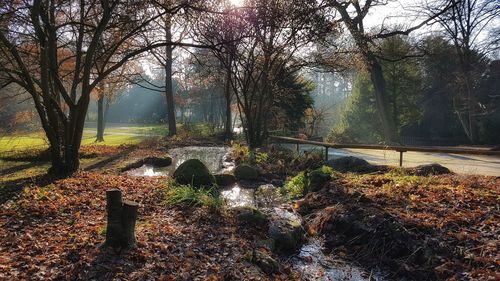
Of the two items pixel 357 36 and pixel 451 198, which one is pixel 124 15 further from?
pixel 357 36

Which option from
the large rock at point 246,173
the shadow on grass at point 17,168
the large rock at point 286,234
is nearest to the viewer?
the large rock at point 286,234

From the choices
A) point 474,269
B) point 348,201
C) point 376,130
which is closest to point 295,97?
point 376,130

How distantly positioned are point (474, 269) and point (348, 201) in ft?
9.83

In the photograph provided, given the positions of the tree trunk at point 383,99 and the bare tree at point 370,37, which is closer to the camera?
the bare tree at point 370,37

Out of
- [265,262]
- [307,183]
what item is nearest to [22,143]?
[307,183]

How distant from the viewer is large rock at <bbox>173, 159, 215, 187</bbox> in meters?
9.84

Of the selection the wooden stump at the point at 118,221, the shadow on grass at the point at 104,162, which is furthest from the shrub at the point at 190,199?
the shadow on grass at the point at 104,162

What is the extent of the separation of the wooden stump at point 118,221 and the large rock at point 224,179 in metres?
6.00

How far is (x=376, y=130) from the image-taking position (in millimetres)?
34625

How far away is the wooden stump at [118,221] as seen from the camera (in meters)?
4.86

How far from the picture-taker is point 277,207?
873 cm

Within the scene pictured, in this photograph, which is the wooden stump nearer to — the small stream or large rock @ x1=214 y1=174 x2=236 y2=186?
the small stream

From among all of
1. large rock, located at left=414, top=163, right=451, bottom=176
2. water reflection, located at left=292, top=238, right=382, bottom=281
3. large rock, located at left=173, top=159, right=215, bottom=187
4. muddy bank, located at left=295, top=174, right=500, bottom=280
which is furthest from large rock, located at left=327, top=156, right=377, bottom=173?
water reflection, located at left=292, top=238, right=382, bottom=281

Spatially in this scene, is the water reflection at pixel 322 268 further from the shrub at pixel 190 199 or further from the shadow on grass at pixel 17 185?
the shadow on grass at pixel 17 185
